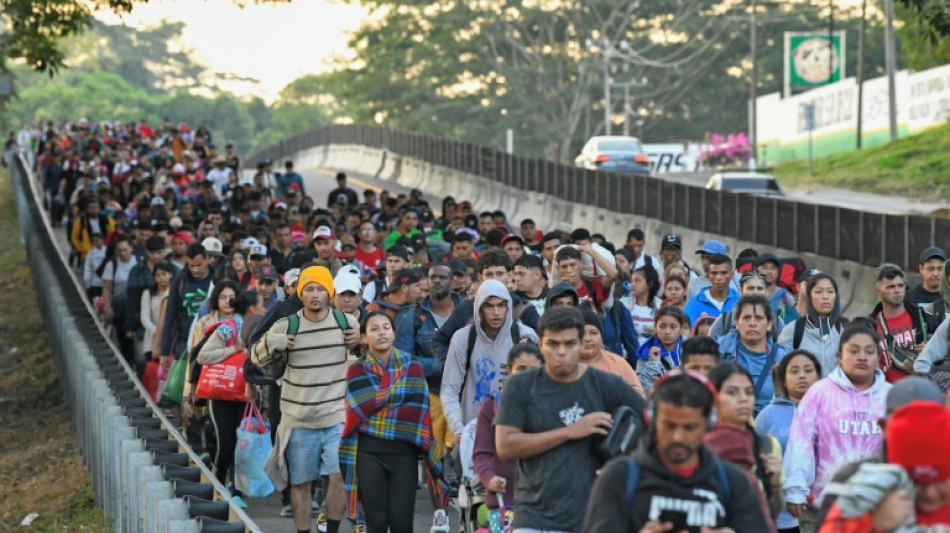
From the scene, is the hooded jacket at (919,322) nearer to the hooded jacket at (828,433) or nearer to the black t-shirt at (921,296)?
the black t-shirt at (921,296)

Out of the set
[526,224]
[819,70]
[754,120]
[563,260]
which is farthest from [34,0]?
[819,70]

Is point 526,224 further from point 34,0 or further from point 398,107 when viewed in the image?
point 398,107

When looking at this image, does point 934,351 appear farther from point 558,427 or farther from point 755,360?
point 558,427

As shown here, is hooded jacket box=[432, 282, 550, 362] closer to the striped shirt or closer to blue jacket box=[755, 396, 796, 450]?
the striped shirt

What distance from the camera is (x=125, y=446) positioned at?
1180 centimetres

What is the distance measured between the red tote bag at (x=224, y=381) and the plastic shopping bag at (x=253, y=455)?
335mm

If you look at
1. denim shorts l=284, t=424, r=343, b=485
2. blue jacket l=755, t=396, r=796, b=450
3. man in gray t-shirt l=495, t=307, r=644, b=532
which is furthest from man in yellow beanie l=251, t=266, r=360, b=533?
man in gray t-shirt l=495, t=307, r=644, b=532

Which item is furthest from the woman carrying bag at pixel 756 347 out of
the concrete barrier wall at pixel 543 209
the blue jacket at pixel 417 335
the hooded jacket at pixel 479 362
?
the concrete barrier wall at pixel 543 209

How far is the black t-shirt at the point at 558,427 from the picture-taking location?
26.1ft

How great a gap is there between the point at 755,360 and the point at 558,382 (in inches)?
132

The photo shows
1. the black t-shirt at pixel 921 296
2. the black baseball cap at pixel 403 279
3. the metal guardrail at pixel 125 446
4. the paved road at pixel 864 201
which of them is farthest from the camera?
the paved road at pixel 864 201

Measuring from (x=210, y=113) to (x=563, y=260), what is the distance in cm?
11964

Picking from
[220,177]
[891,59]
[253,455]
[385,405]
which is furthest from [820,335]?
[891,59]

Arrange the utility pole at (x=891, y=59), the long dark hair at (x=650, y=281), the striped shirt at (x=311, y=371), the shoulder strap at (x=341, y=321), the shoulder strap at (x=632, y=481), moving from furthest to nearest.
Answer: the utility pole at (x=891, y=59)
the long dark hair at (x=650, y=281)
the shoulder strap at (x=341, y=321)
the striped shirt at (x=311, y=371)
the shoulder strap at (x=632, y=481)
